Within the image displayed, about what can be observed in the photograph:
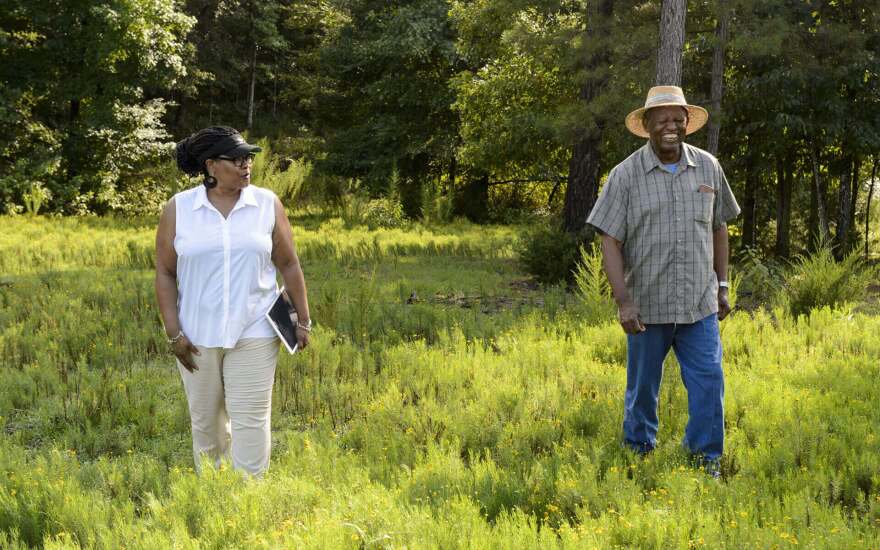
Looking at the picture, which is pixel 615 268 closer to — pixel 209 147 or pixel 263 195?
pixel 263 195

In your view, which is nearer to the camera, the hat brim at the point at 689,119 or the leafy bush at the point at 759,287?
the hat brim at the point at 689,119

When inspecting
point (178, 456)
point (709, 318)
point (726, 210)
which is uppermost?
point (726, 210)

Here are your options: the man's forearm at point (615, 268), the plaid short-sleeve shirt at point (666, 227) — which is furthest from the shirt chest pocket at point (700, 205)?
the man's forearm at point (615, 268)

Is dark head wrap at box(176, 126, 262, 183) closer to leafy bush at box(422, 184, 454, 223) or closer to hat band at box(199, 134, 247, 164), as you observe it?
hat band at box(199, 134, 247, 164)

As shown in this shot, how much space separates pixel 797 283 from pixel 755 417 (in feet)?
17.8

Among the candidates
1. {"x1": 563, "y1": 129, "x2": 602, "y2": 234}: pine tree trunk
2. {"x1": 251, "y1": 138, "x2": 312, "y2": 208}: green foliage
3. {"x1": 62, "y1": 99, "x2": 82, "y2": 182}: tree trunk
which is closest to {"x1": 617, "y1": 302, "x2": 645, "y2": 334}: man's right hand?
{"x1": 563, "y1": 129, "x2": 602, "y2": 234}: pine tree trunk

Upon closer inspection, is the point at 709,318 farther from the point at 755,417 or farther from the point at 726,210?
the point at 755,417

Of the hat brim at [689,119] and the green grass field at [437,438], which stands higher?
the hat brim at [689,119]

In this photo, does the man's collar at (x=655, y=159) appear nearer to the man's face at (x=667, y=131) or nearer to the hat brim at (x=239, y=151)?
the man's face at (x=667, y=131)

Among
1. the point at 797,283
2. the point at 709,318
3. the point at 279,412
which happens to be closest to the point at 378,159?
the point at 797,283

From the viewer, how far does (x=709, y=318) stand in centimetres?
521

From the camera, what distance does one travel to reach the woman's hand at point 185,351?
178 inches

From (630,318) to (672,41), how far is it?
26.0 ft

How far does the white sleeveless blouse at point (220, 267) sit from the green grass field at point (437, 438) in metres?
0.74
